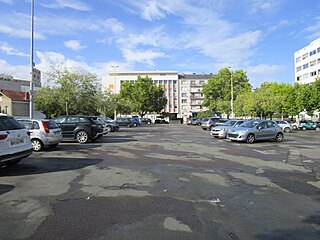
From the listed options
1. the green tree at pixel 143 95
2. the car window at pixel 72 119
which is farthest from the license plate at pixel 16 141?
the green tree at pixel 143 95

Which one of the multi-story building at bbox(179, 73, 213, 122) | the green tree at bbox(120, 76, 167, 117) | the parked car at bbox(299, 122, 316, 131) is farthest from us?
the multi-story building at bbox(179, 73, 213, 122)

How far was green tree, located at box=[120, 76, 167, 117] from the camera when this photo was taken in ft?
245

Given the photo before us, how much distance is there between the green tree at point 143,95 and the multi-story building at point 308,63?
4259 cm

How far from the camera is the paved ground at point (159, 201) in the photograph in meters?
3.95

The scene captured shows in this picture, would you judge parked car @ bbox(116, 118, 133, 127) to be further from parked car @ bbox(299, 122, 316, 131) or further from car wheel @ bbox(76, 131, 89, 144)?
car wheel @ bbox(76, 131, 89, 144)

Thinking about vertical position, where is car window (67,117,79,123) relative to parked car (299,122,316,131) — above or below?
above

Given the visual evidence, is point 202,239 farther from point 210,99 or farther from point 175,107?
point 175,107

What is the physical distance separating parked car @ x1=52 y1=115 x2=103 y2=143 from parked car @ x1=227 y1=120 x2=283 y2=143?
8.90 meters

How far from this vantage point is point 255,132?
1769 cm

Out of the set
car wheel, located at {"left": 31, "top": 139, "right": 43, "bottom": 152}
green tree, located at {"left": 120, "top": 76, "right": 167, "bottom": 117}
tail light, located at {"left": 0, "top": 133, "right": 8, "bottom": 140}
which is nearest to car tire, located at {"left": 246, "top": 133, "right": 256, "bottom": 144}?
car wheel, located at {"left": 31, "top": 139, "right": 43, "bottom": 152}

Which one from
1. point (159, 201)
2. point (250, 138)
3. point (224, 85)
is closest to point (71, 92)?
point (250, 138)

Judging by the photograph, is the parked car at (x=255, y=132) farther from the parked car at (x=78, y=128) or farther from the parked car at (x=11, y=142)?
the parked car at (x=11, y=142)

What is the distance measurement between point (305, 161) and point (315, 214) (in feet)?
20.9

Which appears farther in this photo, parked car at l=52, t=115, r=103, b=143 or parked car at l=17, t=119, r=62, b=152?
parked car at l=52, t=115, r=103, b=143
